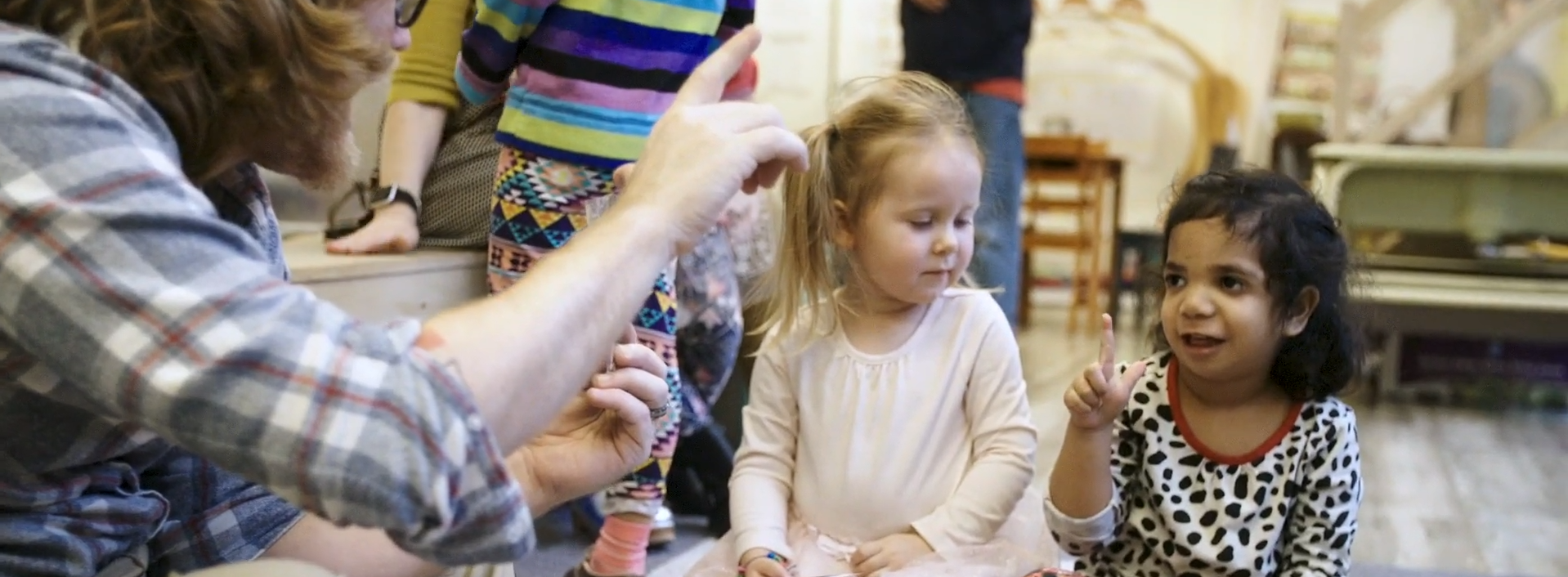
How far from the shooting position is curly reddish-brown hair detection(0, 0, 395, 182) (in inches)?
22.8

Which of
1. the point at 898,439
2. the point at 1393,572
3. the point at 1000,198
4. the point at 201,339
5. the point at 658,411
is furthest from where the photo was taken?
the point at 1000,198

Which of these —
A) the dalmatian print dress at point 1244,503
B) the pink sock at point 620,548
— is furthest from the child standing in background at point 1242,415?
the pink sock at point 620,548

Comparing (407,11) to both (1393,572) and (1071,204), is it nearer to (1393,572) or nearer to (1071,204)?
(1393,572)

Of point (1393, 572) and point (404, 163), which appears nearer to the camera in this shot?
point (404, 163)

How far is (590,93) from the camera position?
130cm

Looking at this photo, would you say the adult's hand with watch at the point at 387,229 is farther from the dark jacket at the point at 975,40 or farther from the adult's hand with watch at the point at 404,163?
the dark jacket at the point at 975,40

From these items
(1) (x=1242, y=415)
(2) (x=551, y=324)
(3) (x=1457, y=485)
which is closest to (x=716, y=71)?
(2) (x=551, y=324)

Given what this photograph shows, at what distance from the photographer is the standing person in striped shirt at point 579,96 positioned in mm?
1303

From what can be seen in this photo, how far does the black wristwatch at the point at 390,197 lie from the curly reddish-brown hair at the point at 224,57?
88cm

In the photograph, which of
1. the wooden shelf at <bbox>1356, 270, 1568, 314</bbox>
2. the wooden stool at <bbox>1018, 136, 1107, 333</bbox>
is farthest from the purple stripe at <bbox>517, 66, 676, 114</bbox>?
the wooden stool at <bbox>1018, 136, 1107, 333</bbox>

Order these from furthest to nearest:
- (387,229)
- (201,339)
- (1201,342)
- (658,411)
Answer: (387,229) → (1201,342) → (658,411) → (201,339)

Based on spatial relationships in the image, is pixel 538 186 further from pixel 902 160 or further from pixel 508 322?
pixel 508 322

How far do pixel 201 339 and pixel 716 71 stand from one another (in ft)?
1.19

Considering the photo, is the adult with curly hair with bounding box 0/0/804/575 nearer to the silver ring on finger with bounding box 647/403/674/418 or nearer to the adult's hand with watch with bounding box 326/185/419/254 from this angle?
the silver ring on finger with bounding box 647/403/674/418
